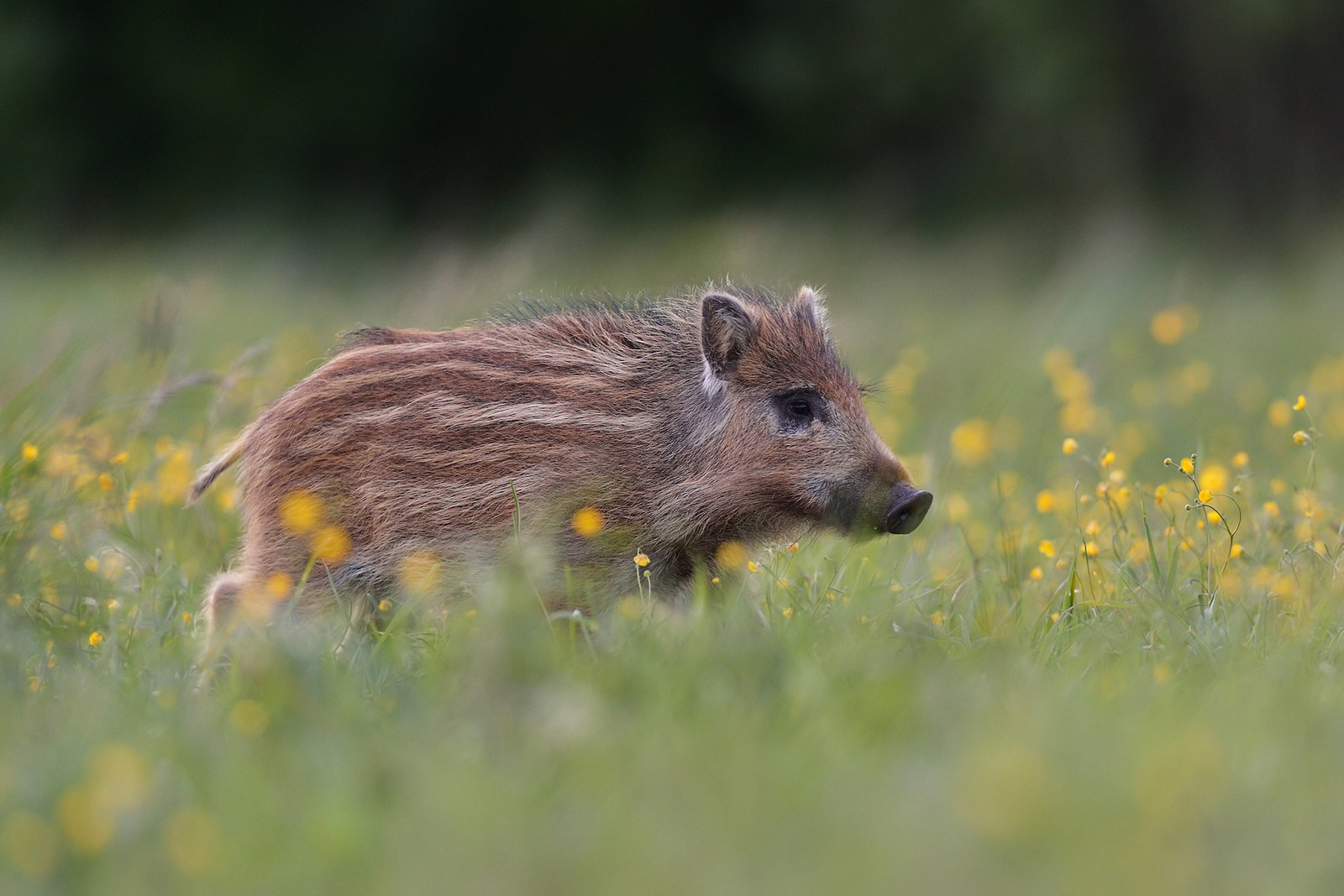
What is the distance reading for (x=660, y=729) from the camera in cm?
257

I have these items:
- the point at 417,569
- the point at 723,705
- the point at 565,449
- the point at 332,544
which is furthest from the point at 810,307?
the point at 723,705

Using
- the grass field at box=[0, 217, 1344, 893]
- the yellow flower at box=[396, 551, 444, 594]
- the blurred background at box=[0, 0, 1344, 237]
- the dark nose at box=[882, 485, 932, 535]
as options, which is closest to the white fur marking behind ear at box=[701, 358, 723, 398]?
the grass field at box=[0, 217, 1344, 893]

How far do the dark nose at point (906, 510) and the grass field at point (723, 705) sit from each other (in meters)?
0.17

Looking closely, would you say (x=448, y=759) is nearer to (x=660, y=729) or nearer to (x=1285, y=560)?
(x=660, y=729)

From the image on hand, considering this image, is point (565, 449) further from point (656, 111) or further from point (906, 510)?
point (656, 111)

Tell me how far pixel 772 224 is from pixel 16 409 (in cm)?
857

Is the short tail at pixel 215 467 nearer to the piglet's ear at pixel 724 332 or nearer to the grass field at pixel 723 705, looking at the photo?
the grass field at pixel 723 705

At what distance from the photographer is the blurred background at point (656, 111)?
17.9 meters

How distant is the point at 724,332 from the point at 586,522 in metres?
0.79

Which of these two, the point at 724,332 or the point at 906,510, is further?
the point at 724,332

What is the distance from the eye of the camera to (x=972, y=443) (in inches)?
238

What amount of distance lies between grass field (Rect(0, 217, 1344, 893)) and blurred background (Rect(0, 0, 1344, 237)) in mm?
12631

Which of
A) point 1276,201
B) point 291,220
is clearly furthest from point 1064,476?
point 291,220

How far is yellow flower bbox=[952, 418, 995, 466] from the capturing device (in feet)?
19.9
